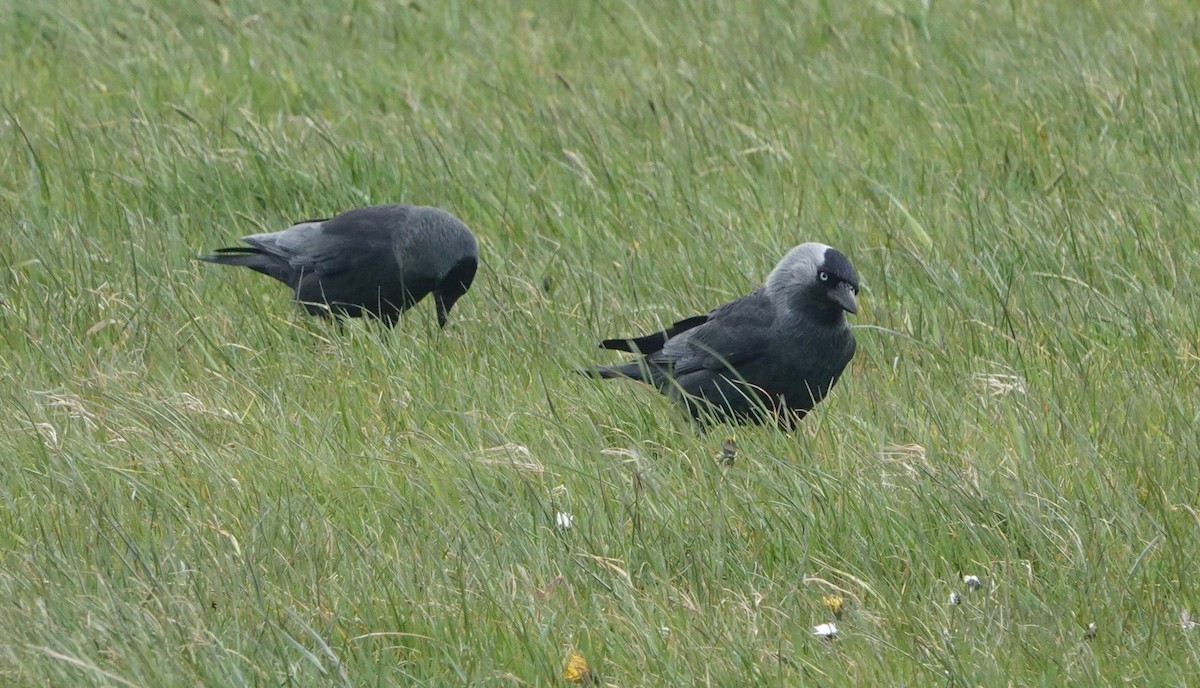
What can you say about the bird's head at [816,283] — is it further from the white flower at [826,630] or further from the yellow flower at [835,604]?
the white flower at [826,630]

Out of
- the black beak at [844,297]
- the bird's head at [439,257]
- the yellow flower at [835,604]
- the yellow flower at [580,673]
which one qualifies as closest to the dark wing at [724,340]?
the black beak at [844,297]

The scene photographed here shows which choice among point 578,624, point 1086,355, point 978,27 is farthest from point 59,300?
point 978,27

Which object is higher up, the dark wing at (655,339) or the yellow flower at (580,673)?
the yellow flower at (580,673)

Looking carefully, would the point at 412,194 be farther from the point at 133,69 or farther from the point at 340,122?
the point at 133,69

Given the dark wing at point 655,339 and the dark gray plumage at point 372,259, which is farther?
the dark gray plumage at point 372,259

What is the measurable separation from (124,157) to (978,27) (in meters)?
4.05

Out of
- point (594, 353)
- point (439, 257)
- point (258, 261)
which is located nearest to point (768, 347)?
point (594, 353)

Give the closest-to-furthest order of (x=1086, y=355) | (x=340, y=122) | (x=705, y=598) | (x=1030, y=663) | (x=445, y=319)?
(x=1030, y=663) < (x=705, y=598) < (x=1086, y=355) < (x=445, y=319) < (x=340, y=122)

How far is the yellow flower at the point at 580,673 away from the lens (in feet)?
10.4

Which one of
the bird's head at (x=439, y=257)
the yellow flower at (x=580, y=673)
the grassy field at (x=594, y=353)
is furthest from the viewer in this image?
the bird's head at (x=439, y=257)

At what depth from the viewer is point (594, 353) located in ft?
16.6

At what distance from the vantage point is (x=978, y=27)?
25.6 ft

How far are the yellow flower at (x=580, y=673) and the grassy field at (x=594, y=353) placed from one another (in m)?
0.04

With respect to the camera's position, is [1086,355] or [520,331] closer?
[1086,355]
